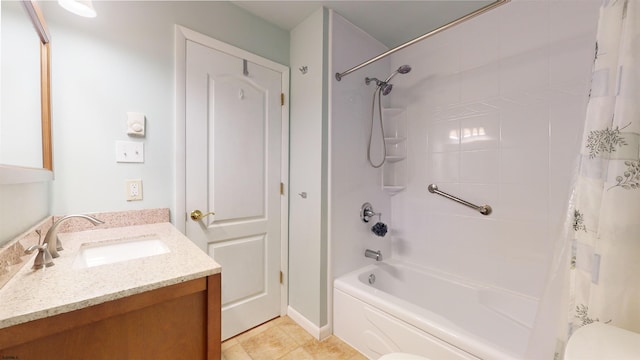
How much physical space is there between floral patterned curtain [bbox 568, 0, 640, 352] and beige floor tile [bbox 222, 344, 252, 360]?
160 centimetres

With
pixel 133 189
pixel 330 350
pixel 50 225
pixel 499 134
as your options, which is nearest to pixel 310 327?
pixel 330 350

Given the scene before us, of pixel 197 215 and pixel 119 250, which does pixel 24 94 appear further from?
pixel 197 215

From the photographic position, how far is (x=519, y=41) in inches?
59.3

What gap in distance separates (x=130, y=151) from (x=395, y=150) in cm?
191

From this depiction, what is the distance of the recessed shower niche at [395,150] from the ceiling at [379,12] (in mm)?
643

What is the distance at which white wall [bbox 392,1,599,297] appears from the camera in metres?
1.36

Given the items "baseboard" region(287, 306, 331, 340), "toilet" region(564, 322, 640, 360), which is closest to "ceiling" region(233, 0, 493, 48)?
"toilet" region(564, 322, 640, 360)

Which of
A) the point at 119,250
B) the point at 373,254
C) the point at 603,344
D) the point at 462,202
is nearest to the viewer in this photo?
the point at 603,344

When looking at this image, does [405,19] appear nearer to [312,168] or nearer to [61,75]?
[312,168]

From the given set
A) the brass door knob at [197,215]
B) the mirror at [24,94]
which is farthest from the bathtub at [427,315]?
the mirror at [24,94]

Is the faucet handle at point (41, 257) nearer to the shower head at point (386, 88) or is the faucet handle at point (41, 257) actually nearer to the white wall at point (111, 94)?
the white wall at point (111, 94)

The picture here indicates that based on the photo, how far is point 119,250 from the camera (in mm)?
1080

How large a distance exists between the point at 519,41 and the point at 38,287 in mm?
2528

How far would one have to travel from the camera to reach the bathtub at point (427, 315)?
1073 mm
